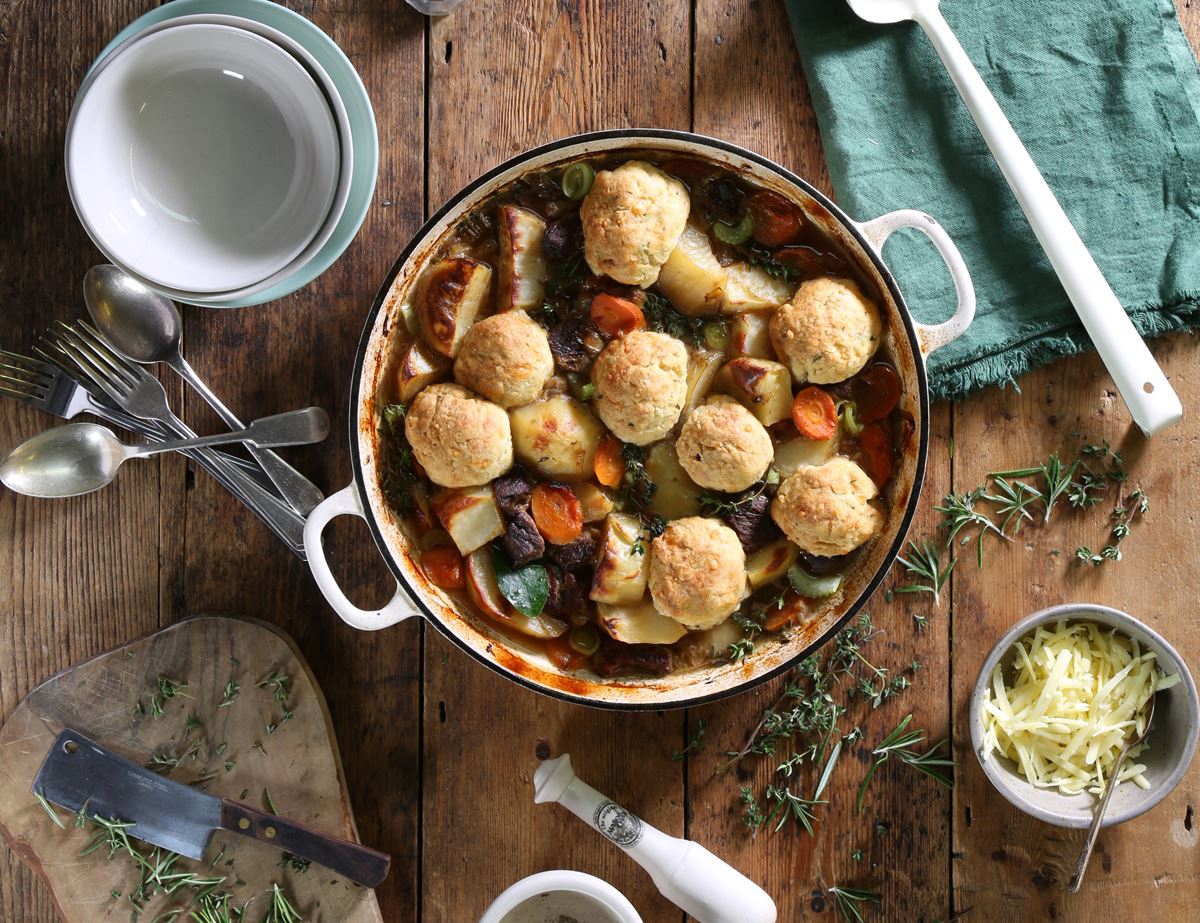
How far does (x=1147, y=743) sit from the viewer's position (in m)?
2.66

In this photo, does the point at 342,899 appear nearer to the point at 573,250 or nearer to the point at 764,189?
the point at 573,250

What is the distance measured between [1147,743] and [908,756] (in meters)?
0.63

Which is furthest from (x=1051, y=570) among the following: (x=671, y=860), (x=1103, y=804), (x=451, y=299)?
(x=451, y=299)

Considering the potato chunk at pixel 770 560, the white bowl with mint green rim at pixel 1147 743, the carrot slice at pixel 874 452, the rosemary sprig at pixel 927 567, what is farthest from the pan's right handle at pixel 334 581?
the white bowl with mint green rim at pixel 1147 743

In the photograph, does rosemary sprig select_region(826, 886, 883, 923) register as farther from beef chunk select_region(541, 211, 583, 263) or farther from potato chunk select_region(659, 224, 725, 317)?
beef chunk select_region(541, 211, 583, 263)

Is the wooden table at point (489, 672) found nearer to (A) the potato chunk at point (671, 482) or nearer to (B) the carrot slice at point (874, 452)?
(B) the carrot slice at point (874, 452)

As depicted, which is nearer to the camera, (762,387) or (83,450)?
(762,387)

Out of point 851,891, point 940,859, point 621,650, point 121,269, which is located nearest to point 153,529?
point 121,269

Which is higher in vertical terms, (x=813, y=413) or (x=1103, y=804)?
(x=813, y=413)

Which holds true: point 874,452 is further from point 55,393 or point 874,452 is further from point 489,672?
point 55,393

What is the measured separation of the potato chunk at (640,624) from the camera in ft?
8.18

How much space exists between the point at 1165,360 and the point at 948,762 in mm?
1292

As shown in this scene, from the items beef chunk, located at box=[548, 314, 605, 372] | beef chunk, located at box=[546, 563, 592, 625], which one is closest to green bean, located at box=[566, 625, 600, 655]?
beef chunk, located at box=[546, 563, 592, 625]

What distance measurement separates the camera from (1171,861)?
9.07 feet
